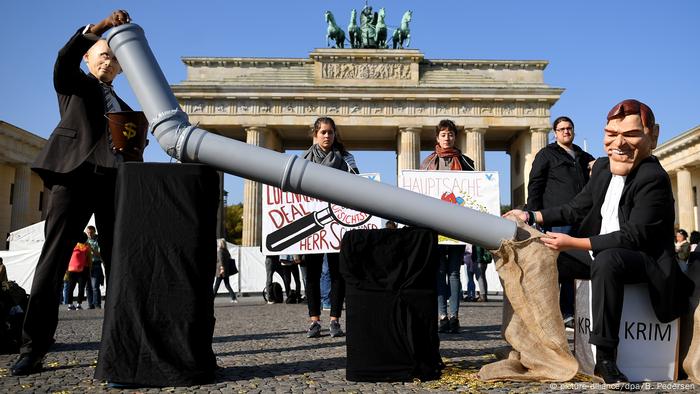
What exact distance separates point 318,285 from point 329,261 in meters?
0.28

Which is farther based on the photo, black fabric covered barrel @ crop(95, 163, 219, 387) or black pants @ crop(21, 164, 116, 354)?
black pants @ crop(21, 164, 116, 354)

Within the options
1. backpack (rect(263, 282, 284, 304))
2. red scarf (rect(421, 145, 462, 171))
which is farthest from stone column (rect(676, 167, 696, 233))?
red scarf (rect(421, 145, 462, 171))

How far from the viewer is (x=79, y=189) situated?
3.92m

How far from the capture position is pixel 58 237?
3.85 m

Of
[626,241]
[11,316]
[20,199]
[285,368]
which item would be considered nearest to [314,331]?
[285,368]

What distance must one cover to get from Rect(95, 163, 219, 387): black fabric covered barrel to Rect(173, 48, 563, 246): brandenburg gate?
35.5m

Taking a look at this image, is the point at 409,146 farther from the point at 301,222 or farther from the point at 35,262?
the point at 301,222

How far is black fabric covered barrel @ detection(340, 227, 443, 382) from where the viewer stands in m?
3.41

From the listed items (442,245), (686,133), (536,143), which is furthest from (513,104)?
(442,245)

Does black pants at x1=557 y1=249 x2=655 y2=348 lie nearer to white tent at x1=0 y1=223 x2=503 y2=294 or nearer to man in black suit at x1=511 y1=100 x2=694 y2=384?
man in black suit at x1=511 y1=100 x2=694 y2=384

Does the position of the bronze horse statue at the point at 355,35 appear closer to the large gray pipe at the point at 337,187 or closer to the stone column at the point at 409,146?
the stone column at the point at 409,146

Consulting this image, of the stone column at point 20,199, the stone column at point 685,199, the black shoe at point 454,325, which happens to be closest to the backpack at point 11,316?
the black shoe at point 454,325

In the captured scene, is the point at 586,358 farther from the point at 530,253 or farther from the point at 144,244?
the point at 144,244

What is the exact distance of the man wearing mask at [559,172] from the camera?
262 inches
